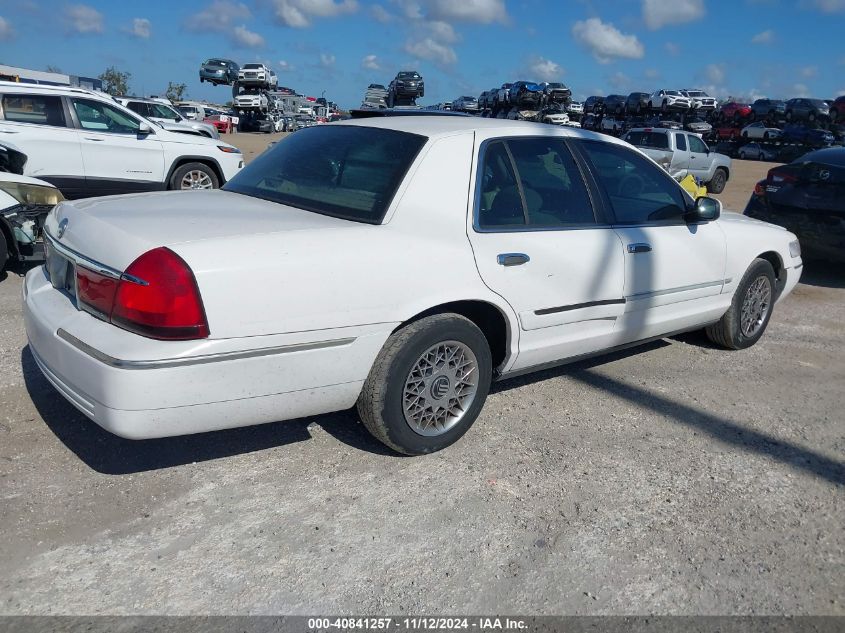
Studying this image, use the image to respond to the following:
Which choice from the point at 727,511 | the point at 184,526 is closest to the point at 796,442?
the point at 727,511

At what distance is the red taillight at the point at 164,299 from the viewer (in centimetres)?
282

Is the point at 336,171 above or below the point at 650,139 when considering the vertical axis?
below

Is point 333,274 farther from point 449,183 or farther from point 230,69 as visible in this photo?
point 230,69

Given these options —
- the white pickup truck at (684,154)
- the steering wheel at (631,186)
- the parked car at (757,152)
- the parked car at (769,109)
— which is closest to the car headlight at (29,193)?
the steering wheel at (631,186)

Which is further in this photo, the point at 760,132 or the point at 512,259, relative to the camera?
the point at 760,132

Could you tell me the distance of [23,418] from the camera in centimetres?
385

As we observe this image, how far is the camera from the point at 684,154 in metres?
19.5

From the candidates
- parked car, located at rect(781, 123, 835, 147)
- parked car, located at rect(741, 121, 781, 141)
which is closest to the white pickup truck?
parked car, located at rect(781, 123, 835, 147)

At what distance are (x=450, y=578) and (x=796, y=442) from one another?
94.1 inches

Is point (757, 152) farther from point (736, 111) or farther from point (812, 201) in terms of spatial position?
point (812, 201)

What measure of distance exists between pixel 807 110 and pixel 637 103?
9.96m

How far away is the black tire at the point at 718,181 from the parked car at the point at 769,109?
86.2ft

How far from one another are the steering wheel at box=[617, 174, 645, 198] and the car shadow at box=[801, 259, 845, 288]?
482 cm

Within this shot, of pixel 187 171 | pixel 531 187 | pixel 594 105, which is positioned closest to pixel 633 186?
pixel 531 187
